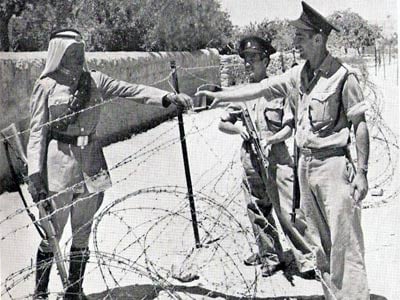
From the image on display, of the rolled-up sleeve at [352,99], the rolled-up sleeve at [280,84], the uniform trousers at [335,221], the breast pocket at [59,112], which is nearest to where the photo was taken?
the rolled-up sleeve at [352,99]

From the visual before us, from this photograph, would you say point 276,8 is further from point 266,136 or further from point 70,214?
point 70,214

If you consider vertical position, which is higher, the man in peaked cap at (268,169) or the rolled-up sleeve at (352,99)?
the rolled-up sleeve at (352,99)

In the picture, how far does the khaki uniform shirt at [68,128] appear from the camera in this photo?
11.0 feet

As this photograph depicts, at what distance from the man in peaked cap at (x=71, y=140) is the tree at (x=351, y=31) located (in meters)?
0.80

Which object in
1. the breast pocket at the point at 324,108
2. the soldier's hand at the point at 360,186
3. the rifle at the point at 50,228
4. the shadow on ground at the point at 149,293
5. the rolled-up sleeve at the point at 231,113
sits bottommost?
the shadow on ground at the point at 149,293

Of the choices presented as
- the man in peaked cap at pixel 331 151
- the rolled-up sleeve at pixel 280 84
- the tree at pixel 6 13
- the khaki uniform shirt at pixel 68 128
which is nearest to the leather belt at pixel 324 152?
the man in peaked cap at pixel 331 151

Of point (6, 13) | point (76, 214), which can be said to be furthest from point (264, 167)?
point (6, 13)

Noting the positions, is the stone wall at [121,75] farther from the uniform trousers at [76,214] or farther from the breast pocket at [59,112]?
the uniform trousers at [76,214]

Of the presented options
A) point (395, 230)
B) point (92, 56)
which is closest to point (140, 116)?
point (92, 56)

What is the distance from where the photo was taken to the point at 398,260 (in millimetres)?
3455

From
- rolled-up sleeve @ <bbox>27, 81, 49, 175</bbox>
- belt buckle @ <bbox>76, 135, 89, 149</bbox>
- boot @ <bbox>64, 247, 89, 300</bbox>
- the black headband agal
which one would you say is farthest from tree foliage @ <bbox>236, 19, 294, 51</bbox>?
boot @ <bbox>64, 247, 89, 300</bbox>

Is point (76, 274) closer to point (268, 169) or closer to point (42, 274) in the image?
point (42, 274)

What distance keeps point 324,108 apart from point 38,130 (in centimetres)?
140

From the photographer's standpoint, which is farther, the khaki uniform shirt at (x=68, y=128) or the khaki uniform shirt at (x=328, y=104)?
the khaki uniform shirt at (x=68, y=128)
